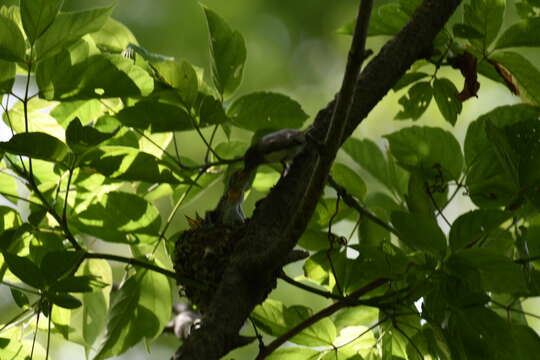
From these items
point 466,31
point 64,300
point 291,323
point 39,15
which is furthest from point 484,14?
point 64,300

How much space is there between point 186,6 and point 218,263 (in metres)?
2.92

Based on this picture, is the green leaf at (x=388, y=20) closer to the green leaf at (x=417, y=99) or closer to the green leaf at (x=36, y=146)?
the green leaf at (x=417, y=99)

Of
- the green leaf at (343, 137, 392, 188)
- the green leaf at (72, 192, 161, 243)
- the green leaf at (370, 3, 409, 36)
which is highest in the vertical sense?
the green leaf at (370, 3, 409, 36)

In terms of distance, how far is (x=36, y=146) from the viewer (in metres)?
1.08

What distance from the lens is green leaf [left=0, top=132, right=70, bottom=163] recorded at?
1061 mm

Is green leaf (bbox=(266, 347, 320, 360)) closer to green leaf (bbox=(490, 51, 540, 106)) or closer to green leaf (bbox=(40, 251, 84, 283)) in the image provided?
green leaf (bbox=(40, 251, 84, 283))

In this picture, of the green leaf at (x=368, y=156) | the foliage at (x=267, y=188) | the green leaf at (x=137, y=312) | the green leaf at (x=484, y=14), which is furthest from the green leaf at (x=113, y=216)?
the green leaf at (x=484, y=14)

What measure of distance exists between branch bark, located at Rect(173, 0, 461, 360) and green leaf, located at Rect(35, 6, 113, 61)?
1.25ft

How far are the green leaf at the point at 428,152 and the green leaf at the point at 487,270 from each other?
356 millimetres

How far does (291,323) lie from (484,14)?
644mm

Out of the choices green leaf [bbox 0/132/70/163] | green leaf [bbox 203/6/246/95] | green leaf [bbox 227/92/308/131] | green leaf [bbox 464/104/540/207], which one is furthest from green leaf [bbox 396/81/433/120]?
green leaf [bbox 0/132/70/163]

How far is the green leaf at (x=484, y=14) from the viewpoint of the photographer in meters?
1.29

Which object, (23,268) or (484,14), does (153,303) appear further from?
(484,14)

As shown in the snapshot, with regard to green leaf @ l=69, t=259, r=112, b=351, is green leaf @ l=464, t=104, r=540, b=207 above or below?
above
